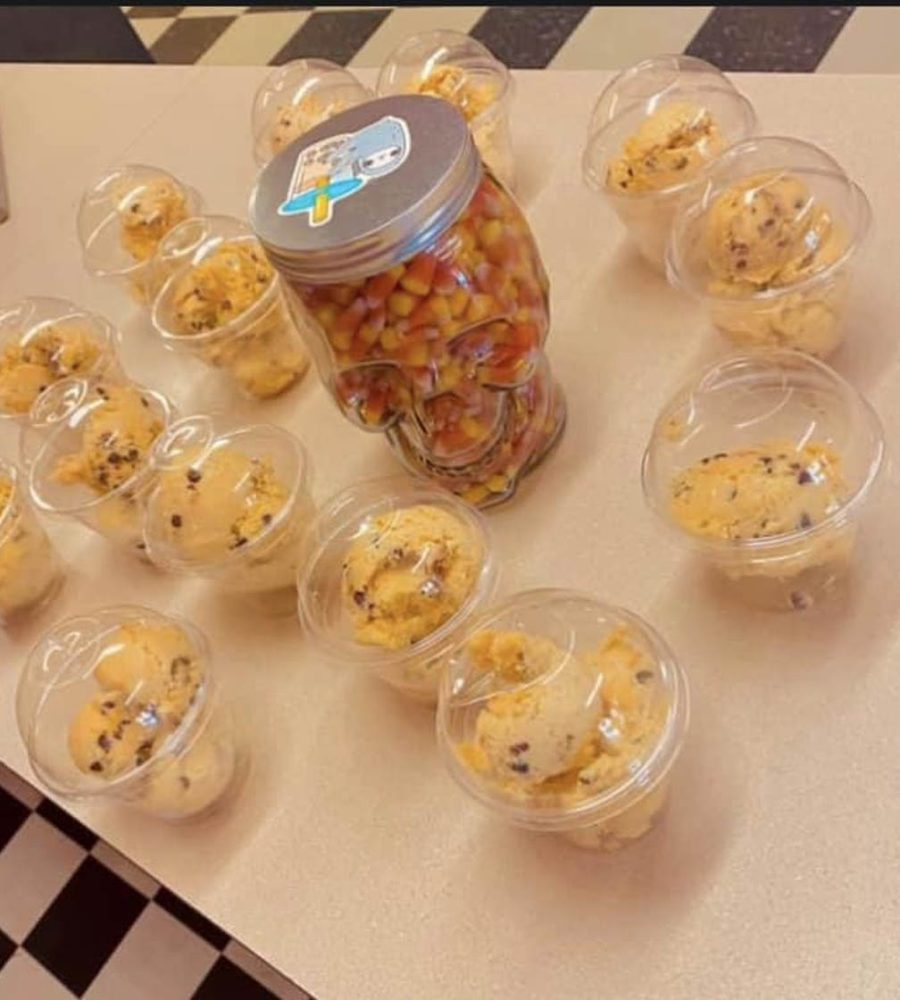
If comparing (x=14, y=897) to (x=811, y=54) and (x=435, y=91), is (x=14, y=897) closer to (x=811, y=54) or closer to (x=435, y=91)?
(x=435, y=91)

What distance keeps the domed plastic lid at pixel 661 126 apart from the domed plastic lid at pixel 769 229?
5cm

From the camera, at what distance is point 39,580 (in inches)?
44.5

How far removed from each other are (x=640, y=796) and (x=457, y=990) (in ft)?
0.55

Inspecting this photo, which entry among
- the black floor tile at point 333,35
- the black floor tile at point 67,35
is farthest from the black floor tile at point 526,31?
the black floor tile at point 67,35

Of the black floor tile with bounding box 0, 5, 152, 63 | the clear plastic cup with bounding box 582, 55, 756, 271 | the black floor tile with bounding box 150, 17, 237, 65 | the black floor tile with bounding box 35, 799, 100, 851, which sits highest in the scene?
the clear plastic cup with bounding box 582, 55, 756, 271

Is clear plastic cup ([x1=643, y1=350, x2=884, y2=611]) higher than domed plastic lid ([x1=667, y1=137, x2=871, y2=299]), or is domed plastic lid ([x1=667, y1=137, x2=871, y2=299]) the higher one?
domed plastic lid ([x1=667, y1=137, x2=871, y2=299])

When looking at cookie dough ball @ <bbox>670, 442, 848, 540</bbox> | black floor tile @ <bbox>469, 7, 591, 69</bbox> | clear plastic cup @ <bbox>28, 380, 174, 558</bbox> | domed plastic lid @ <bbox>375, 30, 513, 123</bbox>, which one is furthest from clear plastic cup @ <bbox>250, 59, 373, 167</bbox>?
black floor tile @ <bbox>469, 7, 591, 69</bbox>

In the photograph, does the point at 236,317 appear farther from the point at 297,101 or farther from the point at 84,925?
the point at 84,925

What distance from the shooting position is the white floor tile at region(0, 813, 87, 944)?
54.8 inches

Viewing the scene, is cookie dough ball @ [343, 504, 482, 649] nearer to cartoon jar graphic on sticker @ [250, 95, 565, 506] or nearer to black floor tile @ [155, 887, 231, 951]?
cartoon jar graphic on sticker @ [250, 95, 565, 506]

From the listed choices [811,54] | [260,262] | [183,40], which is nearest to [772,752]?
[260,262]

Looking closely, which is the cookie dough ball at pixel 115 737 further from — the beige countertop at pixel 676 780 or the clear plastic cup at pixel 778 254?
the clear plastic cup at pixel 778 254

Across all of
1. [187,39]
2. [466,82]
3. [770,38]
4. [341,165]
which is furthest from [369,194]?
[187,39]

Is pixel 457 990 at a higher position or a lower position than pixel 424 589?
lower
